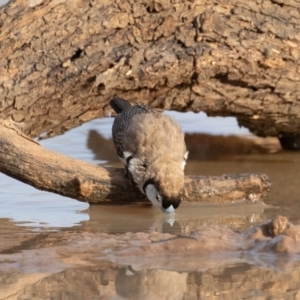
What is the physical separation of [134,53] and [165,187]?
1.34 m

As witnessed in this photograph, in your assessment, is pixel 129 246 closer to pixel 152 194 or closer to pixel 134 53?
pixel 152 194

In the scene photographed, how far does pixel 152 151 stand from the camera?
16.7 feet

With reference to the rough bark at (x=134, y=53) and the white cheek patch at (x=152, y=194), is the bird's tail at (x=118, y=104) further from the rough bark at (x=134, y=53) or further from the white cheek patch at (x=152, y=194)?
the white cheek patch at (x=152, y=194)

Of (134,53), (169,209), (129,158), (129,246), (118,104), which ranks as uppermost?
(134,53)

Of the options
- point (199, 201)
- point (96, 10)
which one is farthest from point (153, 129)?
point (96, 10)

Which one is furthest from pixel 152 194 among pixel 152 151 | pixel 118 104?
pixel 118 104

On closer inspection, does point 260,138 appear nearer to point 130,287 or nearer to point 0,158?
point 0,158

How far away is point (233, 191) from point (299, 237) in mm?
1214

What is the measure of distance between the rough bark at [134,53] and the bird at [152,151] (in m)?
0.30

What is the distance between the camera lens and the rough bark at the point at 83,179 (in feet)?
15.3

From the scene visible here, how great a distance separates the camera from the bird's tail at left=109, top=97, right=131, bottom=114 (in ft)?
18.7

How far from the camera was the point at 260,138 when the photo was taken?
24.8ft

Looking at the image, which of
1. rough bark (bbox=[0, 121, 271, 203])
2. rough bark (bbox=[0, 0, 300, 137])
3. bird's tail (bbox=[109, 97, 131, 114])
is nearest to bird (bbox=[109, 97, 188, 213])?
bird's tail (bbox=[109, 97, 131, 114])

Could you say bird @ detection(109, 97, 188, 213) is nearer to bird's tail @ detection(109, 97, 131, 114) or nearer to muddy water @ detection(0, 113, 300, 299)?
bird's tail @ detection(109, 97, 131, 114)
